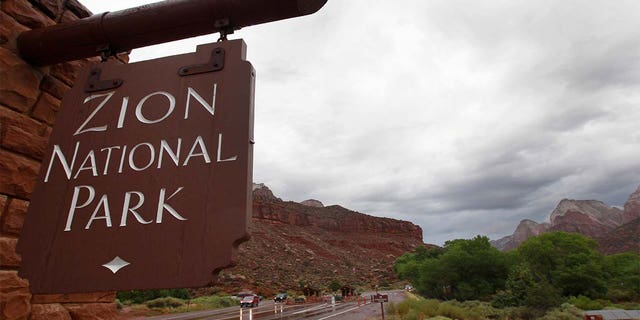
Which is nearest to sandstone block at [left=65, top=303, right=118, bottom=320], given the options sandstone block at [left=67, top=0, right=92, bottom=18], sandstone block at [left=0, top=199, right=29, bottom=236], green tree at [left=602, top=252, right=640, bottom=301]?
sandstone block at [left=0, top=199, right=29, bottom=236]

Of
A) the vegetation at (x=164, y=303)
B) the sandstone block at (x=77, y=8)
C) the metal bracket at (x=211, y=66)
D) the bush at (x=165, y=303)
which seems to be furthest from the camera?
the bush at (x=165, y=303)

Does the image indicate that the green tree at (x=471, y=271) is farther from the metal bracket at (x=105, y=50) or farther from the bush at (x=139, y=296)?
the metal bracket at (x=105, y=50)

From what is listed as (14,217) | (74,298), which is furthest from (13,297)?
(74,298)

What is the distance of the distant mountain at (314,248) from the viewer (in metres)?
59.0

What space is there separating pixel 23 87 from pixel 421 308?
23.3 m

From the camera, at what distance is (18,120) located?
2.47 meters

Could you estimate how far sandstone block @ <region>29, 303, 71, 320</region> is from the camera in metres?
2.50

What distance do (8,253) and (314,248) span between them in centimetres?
9396

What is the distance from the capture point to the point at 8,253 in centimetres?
235

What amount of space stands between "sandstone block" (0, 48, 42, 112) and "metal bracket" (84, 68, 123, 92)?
1.88 feet

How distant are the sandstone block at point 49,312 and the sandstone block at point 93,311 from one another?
60mm

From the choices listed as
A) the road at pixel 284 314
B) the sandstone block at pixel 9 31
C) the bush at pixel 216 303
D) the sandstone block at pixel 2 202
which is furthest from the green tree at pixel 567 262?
the sandstone block at pixel 9 31

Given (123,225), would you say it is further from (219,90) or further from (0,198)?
(0,198)

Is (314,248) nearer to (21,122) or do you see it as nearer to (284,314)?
(284,314)
